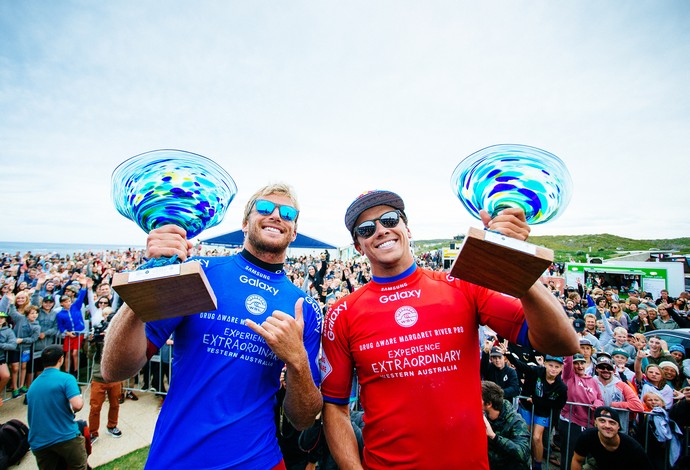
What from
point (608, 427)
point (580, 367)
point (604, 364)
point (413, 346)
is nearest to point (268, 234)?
point (413, 346)

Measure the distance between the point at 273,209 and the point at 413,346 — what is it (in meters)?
1.17

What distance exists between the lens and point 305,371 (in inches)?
65.7

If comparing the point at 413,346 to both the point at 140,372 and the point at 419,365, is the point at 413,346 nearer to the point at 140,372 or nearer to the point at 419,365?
the point at 419,365

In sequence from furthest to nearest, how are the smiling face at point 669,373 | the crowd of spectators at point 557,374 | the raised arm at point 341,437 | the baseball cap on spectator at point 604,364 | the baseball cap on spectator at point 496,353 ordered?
the baseball cap on spectator at point 496,353 < the smiling face at point 669,373 < the baseball cap on spectator at point 604,364 < the crowd of spectators at point 557,374 < the raised arm at point 341,437

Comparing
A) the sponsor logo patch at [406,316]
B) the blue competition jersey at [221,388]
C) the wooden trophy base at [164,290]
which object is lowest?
the blue competition jersey at [221,388]

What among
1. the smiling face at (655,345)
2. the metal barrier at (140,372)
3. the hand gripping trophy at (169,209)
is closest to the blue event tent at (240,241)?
the metal barrier at (140,372)

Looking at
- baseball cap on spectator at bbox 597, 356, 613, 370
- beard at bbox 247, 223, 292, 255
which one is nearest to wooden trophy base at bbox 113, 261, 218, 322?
beard at bbox 247, 223, 292, 255

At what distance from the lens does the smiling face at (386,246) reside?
6.73 ft

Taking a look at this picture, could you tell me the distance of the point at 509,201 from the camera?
1.62 meters

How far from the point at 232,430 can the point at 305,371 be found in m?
0.46

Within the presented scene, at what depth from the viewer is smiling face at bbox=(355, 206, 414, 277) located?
205 cm

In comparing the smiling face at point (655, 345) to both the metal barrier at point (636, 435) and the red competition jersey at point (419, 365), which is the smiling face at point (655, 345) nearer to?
the metal barrier at point (636, 435)

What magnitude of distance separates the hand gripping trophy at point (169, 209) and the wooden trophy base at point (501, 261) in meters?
1.17

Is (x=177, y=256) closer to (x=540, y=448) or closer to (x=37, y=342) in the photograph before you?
(x=540, y=448)
